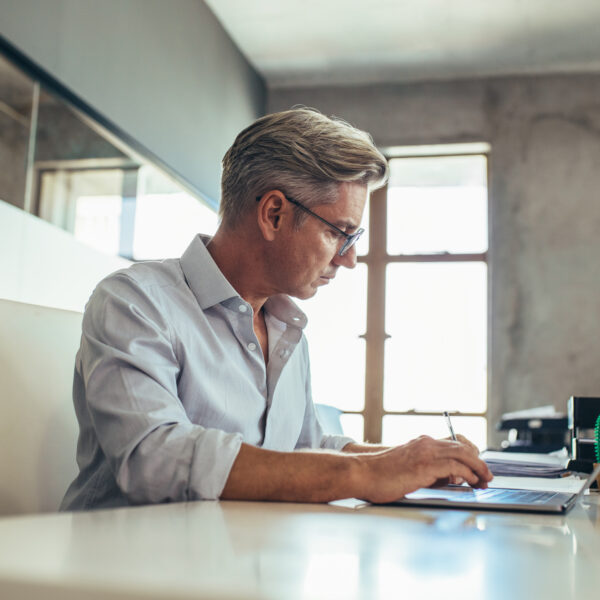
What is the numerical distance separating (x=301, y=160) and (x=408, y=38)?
147 inches

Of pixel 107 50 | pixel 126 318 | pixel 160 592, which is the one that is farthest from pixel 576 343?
pixel 160 592

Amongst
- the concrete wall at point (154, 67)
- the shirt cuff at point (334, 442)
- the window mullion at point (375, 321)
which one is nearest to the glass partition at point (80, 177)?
the concrete wall at point (154, 67)

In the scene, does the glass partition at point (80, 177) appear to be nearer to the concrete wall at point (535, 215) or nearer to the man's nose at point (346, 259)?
the man's nose at point (346, 259)

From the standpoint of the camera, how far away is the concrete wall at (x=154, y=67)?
2748 mm

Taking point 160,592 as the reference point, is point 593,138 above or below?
above

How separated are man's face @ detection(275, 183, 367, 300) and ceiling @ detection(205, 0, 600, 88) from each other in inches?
128

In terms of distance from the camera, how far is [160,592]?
1.23ft

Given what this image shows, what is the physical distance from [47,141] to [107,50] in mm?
777

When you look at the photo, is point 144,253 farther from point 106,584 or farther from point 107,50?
point 106,584

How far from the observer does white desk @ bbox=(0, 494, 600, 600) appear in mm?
392

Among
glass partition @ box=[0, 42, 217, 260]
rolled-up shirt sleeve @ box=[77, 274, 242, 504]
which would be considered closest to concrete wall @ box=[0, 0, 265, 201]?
glass partition @ box=[0, 42, 217, 260]

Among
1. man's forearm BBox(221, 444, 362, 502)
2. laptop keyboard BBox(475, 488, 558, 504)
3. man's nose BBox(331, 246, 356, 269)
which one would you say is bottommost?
laptop keyboard BBox(475, 488, 558, 504)

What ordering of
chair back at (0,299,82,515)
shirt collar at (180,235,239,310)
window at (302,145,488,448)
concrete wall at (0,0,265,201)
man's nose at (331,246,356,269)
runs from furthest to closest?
window at (302,145,488,448) < concrete wall at (0,0,265,201) < man's nose at (331,246,356,269) < shirt collar at (180,235,239,310) < chair back at (0,299,82,515)

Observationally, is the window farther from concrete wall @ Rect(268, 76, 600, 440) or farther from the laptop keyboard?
the laptop keyboard
